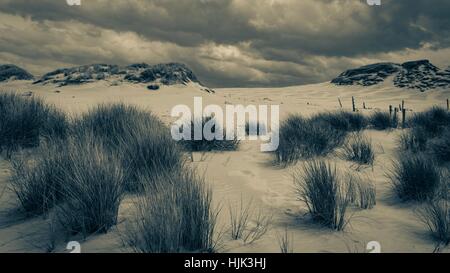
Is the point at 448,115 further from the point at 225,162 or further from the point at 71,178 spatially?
the point at 71,178

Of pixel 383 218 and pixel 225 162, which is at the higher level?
pixel 225 162

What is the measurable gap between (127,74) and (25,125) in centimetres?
2966

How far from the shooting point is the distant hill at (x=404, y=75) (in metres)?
43.1

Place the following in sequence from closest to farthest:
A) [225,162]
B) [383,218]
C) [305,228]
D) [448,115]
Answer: [305,228], [383,218], [225,162], [448,115]

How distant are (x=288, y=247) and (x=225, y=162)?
309 centimetres

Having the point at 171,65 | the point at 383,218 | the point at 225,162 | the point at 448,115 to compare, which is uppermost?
the point at 171,65

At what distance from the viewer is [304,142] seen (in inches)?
268

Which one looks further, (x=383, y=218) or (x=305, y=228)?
(x=383, y=218)

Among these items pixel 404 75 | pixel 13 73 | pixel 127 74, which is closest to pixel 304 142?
pixel 127 74

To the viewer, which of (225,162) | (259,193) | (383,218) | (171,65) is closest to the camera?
(383,218)

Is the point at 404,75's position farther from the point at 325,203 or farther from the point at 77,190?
the point at 77,190
